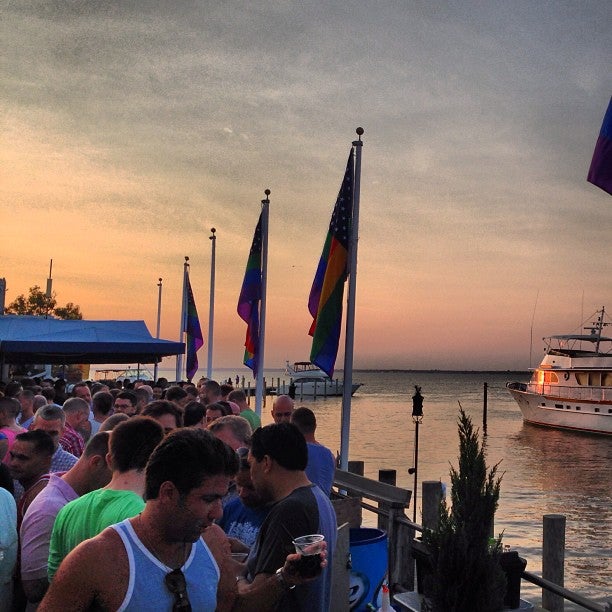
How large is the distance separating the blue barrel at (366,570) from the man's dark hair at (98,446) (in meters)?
2.19

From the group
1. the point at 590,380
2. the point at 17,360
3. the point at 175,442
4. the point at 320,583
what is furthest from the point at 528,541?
the point at 590,380

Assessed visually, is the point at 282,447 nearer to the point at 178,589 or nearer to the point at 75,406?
the point at 178,589

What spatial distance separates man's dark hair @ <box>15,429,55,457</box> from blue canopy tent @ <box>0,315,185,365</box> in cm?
1089

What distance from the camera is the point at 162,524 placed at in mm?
2264

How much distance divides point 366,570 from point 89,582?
350 cm

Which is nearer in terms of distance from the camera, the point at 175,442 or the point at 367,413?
the point at 175,442

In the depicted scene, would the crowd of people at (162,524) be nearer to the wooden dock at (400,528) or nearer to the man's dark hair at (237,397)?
the wooden dock at (400,528)

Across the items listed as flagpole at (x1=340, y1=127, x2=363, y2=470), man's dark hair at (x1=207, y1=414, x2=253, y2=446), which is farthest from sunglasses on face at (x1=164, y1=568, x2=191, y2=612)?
flagpole at (x1=340, y1=127, x2=363, y2=470)

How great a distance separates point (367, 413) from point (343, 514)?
244 ft

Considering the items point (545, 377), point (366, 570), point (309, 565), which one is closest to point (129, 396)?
point (366, 570)

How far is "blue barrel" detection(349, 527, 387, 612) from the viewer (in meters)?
Answer: 5.10

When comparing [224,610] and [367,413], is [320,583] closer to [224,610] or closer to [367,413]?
[224,610]

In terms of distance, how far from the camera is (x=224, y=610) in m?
2.63

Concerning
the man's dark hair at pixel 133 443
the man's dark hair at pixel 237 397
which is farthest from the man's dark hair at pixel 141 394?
the man's dark hair at pixel 133 443
